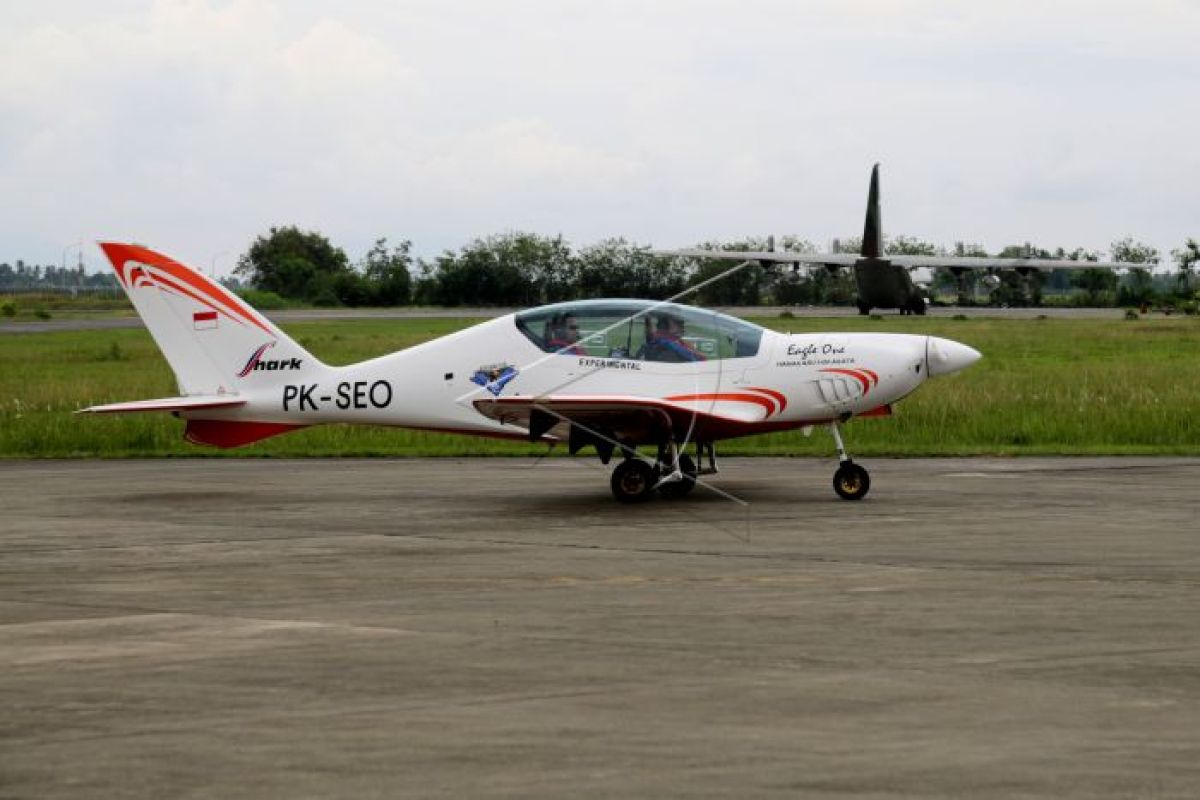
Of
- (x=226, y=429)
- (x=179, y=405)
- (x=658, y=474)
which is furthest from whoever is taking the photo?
(x=226, y=429)

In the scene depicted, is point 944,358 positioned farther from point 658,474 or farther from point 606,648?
point 606,648

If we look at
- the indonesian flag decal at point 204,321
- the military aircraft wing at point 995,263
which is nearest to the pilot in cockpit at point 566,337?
the indonesian flag decal at point 204,321

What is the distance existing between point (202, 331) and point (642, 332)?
15.7 feet

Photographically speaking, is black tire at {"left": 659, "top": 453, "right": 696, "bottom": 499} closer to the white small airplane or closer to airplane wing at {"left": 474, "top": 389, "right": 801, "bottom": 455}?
the white small airplane

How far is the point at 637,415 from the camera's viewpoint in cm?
1823

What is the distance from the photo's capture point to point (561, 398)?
17922 millimetres

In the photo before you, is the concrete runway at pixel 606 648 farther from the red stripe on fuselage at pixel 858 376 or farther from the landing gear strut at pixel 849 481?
the red stripe on fuselage at pixel 858 376

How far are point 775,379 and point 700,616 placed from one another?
7.43m

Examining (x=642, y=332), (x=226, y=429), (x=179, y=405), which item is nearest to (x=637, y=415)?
(x=642, y=332)

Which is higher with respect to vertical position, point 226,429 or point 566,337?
point 566,337

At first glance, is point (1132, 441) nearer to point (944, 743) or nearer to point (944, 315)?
point (944, 743)

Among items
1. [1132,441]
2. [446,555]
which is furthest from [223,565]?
[1132,441]

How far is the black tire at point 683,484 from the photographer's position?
18.9 m

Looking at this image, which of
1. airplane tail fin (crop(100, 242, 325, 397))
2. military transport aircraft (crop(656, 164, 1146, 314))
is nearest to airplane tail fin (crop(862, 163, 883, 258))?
military transport aircraft (crop(656, 164, 1146, 314))
